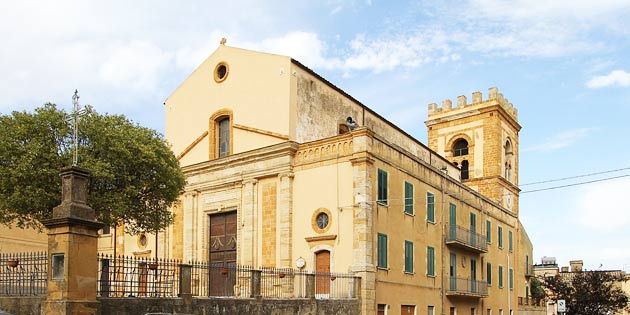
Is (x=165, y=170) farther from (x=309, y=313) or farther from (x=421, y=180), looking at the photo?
(x=421, y=180)

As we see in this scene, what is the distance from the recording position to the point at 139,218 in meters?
22.7

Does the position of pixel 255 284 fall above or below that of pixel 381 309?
above

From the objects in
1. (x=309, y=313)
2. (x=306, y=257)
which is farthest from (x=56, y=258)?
(x=306, y=257)

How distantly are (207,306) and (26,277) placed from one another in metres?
4.60

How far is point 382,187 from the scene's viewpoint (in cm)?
2664

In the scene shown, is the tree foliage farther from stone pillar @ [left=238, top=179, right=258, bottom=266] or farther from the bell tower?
stone pillar @ [left=238, top=179, right=258, bottom=266]

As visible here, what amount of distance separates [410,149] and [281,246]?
12.7 metres

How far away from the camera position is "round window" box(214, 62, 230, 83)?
32000 mm

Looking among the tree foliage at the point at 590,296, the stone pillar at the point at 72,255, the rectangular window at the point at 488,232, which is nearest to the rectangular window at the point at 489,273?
the rectangular window at the point at 488,232

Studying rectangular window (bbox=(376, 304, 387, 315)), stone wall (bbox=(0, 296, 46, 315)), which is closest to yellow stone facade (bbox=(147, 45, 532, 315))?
rectangular window (bbox=(376, 304, 387, 315))

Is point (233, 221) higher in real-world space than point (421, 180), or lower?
lower

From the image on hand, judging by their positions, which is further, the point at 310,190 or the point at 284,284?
the point at 310,190

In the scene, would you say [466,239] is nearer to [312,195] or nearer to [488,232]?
[488,232]

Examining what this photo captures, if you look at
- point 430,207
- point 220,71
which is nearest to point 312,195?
point 430,207
